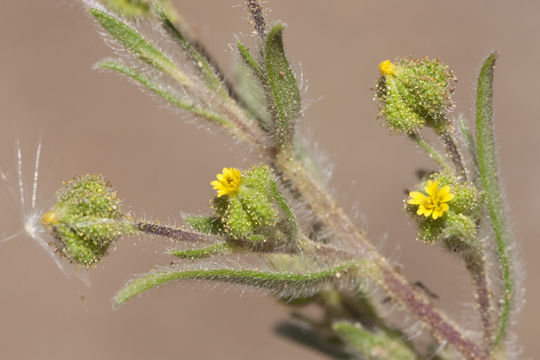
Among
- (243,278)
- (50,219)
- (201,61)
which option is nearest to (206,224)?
(243,278)

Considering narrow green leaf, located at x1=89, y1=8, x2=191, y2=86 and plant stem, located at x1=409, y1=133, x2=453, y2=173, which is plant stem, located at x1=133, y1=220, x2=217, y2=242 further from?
plant stem, located at x1=409, y1=133, x2=453, y2=173

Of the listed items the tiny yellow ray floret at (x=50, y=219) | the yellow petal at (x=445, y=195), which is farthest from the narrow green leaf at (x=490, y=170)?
the tiny yellow ray floret at (x=50, y=219)

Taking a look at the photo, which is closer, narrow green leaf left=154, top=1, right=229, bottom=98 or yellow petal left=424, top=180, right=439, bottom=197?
yellow petal left=424, top=180, right=439, bottom=197

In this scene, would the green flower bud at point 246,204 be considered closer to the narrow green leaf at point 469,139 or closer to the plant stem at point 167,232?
the plant stem at point 167,232

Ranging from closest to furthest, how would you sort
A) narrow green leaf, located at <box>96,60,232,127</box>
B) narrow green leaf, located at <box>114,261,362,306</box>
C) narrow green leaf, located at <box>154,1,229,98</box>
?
narrow green leaf, located at <box>114,261,362,306</box>
narrow green leaf, located at <box>96,60,232,127</box>
narrow green leaf, located at <box>154,1,229,98</box>

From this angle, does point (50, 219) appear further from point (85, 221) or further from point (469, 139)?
point (469, 139)

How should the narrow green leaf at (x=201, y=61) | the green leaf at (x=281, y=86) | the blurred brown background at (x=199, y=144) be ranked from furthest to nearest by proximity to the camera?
1. the blurred brown background at (x=199, y=144)
2. the narrow green leaf at (x=201, y=61)
3. the green leaf at (x=281, y=86)

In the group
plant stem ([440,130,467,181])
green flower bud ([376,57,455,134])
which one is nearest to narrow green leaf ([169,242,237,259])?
green flower bud ([376,57,455,134])
